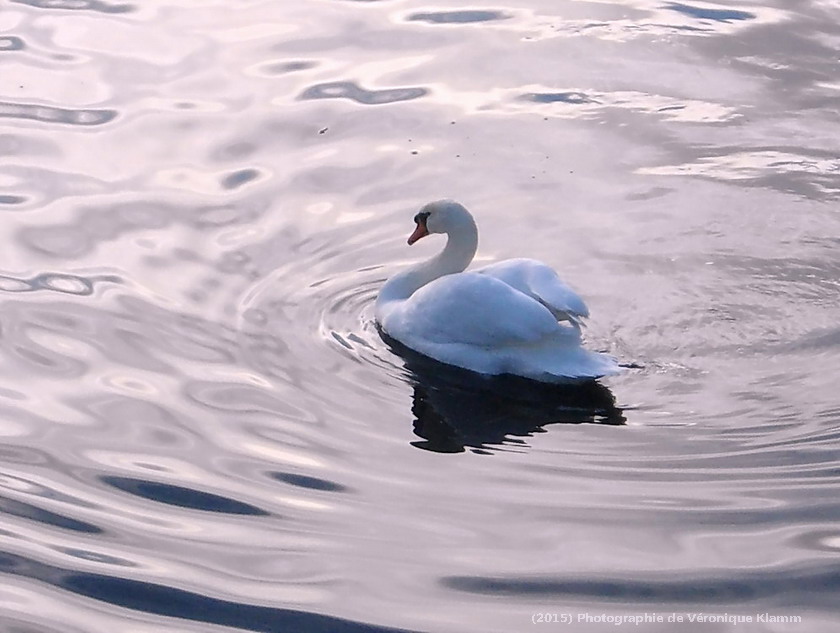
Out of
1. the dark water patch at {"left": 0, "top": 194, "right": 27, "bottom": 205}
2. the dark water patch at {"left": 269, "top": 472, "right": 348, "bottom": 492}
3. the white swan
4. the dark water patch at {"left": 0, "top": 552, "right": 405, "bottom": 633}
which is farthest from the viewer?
the dark water patch at {"left": 0, "top": 194, "right": 27, "bottom": 205}

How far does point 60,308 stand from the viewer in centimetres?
936

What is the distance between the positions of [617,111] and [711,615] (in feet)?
22.8

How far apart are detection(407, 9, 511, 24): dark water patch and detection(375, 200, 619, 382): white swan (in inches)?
252

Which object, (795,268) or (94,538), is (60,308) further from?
(795,268)

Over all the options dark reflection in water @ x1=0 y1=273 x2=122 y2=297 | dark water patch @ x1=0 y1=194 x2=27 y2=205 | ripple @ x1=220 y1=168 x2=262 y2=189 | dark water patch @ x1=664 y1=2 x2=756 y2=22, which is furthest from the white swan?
dark water patch @ x1=664 y1=2 x2=756 y2=22

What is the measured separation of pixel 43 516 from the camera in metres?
7.14

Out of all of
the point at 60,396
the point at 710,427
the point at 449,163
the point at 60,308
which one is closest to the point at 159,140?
the point at 449,163

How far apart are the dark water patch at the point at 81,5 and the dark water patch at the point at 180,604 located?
9.91 metres

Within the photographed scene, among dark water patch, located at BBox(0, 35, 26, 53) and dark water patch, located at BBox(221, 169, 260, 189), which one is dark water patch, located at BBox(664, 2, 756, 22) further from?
dark water patch, located at BBox(0, 35, 26, 53)

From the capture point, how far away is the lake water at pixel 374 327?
6633 mm

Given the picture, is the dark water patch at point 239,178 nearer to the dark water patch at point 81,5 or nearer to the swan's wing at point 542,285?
the swan's wing at point 542,285

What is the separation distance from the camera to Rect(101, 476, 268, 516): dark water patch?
23.5ft

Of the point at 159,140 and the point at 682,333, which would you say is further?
the point at 159,140

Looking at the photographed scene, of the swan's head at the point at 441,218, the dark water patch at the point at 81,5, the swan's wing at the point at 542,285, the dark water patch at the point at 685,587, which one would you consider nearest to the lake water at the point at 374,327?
the dark water patch at the point at 685,587
